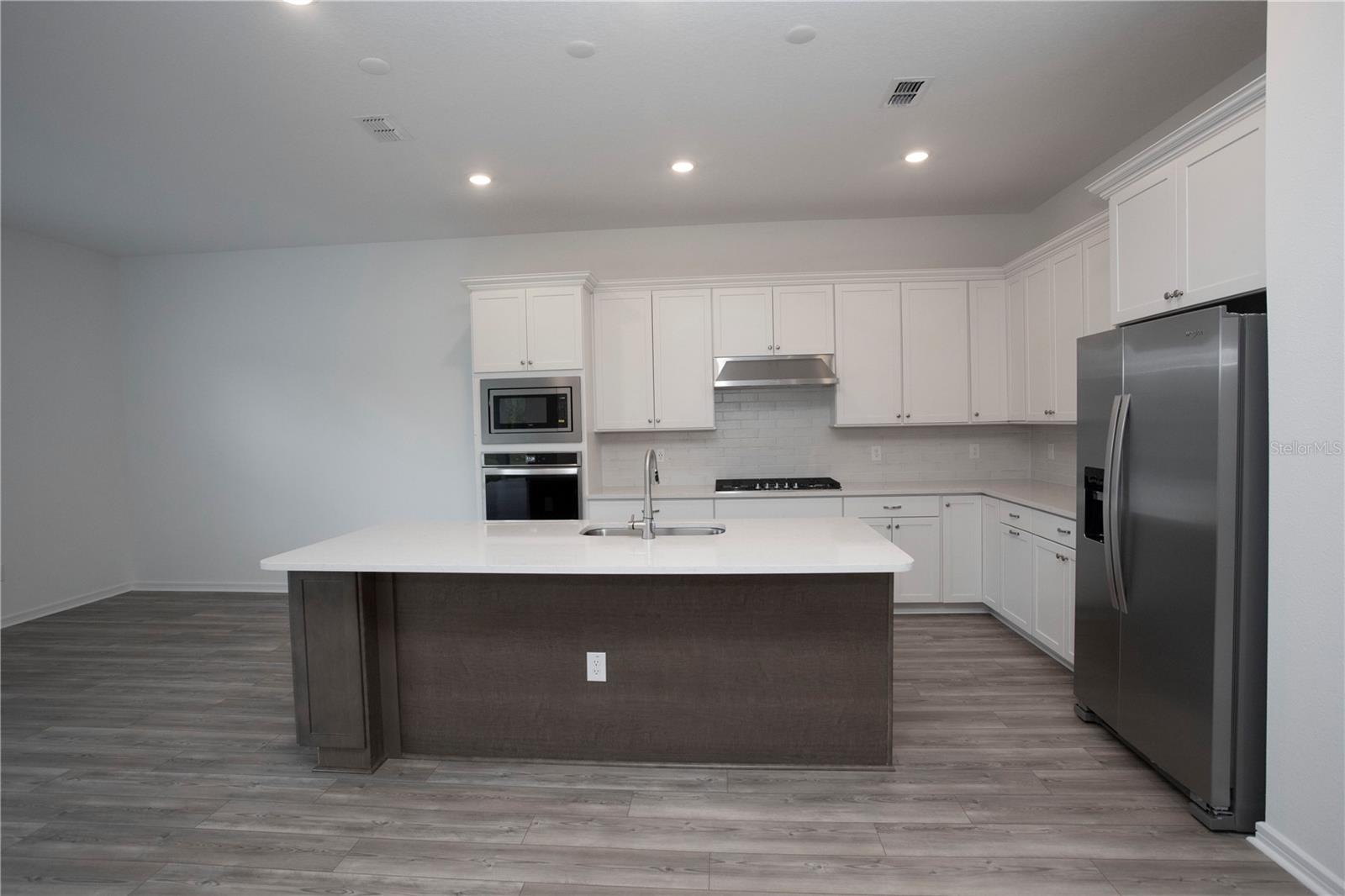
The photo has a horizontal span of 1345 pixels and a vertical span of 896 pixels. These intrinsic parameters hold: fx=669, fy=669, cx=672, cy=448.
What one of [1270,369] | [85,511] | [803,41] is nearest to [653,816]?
[1270,369]

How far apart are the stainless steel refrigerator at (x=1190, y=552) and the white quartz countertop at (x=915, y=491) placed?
1275 mm

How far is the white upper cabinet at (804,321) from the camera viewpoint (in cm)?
471

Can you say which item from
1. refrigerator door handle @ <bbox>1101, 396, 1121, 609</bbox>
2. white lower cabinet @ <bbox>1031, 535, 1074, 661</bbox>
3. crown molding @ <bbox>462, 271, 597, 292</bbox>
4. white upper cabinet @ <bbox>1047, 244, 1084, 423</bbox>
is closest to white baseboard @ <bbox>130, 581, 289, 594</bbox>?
crown molding @ <bbox>462, 271, 597, 292</bbox>

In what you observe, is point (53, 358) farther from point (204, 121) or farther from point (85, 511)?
point (204, 121)

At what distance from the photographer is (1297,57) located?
197 cm

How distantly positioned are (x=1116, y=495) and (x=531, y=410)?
3390 millimetres

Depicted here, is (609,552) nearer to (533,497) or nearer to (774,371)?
(533,497)

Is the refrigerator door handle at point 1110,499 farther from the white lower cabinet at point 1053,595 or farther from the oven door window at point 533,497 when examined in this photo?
the oven door window at point 533,497

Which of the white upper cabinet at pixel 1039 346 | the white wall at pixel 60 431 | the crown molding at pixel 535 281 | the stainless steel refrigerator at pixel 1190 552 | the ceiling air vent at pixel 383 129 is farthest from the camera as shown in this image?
the white wall at pixel 60 431

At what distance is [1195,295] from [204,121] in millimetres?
4368

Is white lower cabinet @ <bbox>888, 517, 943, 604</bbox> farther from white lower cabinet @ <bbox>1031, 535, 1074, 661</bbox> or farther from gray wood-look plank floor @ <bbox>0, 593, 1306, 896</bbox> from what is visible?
gray wood-look plank floor @ <bbox>0, 593, 1306, 896</bbox>

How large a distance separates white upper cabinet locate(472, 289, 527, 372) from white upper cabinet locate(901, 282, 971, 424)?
105 inches

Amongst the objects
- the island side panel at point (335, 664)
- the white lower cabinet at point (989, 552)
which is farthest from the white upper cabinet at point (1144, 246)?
the island side panel at point (335, 664)

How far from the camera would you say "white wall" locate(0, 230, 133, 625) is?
15.9 feet
